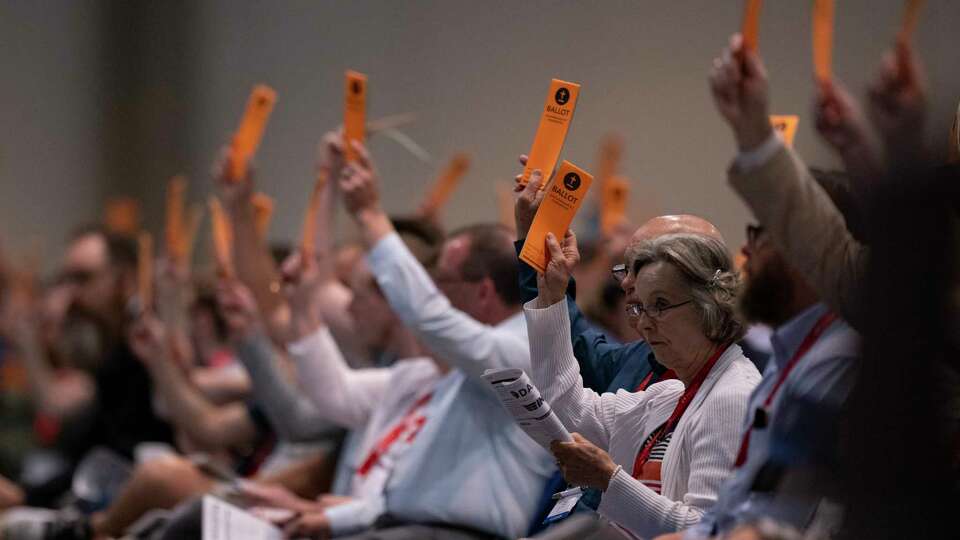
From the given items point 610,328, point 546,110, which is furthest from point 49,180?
point 546,110

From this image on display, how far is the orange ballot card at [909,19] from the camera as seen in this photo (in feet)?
5.94

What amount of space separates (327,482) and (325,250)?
2.23ft

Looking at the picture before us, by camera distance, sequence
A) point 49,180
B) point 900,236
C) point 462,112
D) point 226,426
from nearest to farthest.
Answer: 1. point 900,236
2. point 226,426
3. point 462,112
4. point 49,180

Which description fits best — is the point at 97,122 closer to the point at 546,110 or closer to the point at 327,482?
the point at 327,482

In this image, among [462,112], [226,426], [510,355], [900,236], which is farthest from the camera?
[462,112]

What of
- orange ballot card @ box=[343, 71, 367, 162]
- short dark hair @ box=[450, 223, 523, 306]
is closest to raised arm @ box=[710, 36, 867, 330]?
short dark hair @ box=[450, 223, 523, 306]

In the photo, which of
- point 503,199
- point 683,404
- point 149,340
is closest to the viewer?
point 683,404

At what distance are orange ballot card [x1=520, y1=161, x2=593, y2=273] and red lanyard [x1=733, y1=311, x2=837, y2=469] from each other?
0.51 metres

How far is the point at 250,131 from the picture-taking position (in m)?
3.62

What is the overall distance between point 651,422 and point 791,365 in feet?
1.20

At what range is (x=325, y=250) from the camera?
3.88 metres

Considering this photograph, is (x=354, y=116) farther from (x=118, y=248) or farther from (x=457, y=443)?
(x=118, y=248)

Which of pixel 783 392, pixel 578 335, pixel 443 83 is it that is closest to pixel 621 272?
pixel 578 335

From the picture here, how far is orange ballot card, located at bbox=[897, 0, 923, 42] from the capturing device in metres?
1.81
